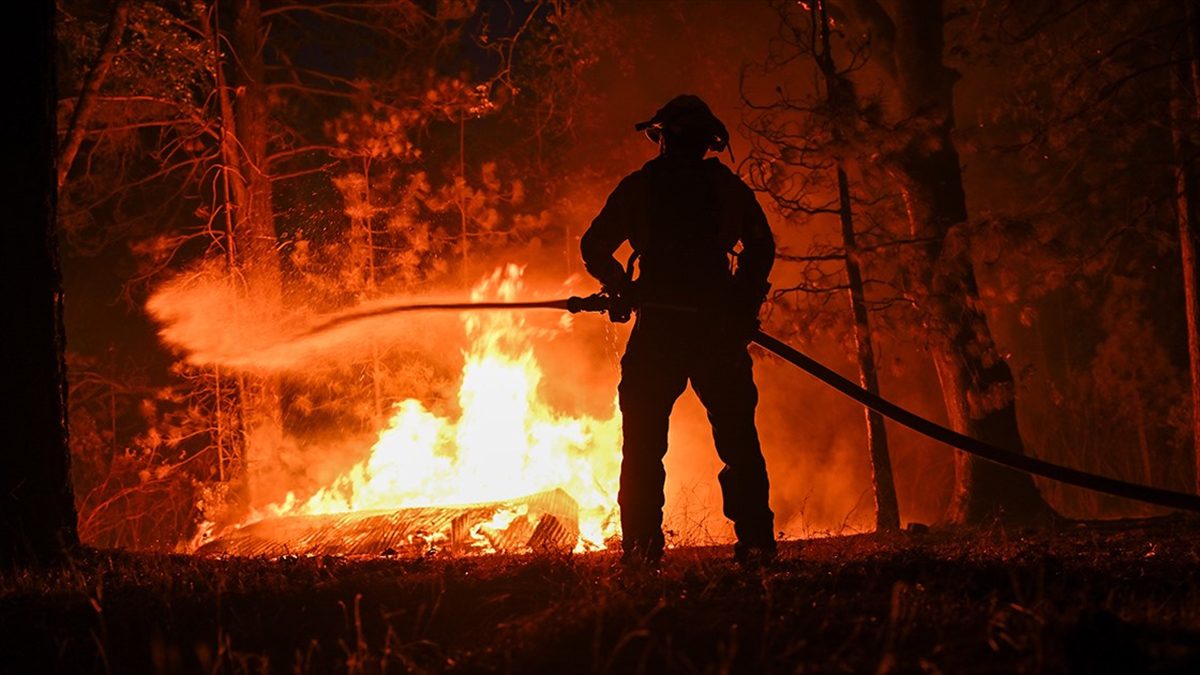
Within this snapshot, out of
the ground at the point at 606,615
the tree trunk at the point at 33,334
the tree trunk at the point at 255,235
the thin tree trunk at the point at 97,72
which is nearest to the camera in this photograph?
the ground at the point at 606,615

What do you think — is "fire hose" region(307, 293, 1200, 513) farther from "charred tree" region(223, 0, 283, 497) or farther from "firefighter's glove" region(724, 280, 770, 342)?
"charred tree" region(223, 0, 283, 497)

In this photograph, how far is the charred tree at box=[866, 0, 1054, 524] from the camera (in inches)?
385

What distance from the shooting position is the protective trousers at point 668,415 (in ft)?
18.5

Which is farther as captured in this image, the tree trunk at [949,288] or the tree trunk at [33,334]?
the tree trunk at [949,288]

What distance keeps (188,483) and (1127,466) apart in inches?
823

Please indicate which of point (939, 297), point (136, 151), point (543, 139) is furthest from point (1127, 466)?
point (136, 151)

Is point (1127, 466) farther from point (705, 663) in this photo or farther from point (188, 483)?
point (705, 663)

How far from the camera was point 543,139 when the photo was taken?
20000 mm

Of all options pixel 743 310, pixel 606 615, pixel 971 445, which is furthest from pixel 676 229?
pixel 606 615

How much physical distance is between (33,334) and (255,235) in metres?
8.87

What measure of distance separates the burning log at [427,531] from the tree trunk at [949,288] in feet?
13.3

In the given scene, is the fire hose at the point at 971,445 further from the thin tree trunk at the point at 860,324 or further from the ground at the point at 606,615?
the thin tree trunk at the point at 860,324

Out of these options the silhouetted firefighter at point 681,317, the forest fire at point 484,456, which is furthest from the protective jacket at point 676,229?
the forest fire at point 484,456

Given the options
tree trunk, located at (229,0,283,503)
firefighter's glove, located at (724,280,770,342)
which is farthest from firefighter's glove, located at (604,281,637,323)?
tree trunk, located at (229,0,283,503)
